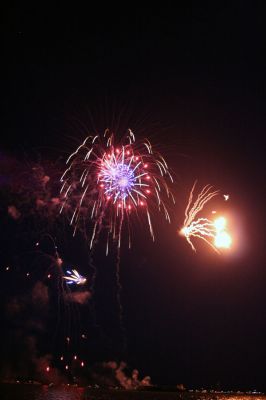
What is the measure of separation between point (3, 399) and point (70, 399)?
36602 millimetres

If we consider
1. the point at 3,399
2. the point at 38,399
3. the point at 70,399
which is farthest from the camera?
the point at 70,399

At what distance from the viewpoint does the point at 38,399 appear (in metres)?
118

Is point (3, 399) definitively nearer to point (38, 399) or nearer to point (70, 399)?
point (38, 399)

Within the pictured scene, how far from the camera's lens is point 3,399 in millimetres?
100688

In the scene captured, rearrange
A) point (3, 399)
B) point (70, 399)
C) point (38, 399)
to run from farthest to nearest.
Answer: point (70, 399), point (38, 399), point (3, 399)

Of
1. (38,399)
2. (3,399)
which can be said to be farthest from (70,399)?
(3,399)

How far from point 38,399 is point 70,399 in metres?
17.3

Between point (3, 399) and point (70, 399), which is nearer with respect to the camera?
point (3, 399)

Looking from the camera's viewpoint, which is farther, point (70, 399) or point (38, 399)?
point (70, 399)

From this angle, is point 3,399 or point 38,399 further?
point 38,399

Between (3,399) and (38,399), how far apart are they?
63.7ft

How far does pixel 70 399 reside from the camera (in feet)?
438
